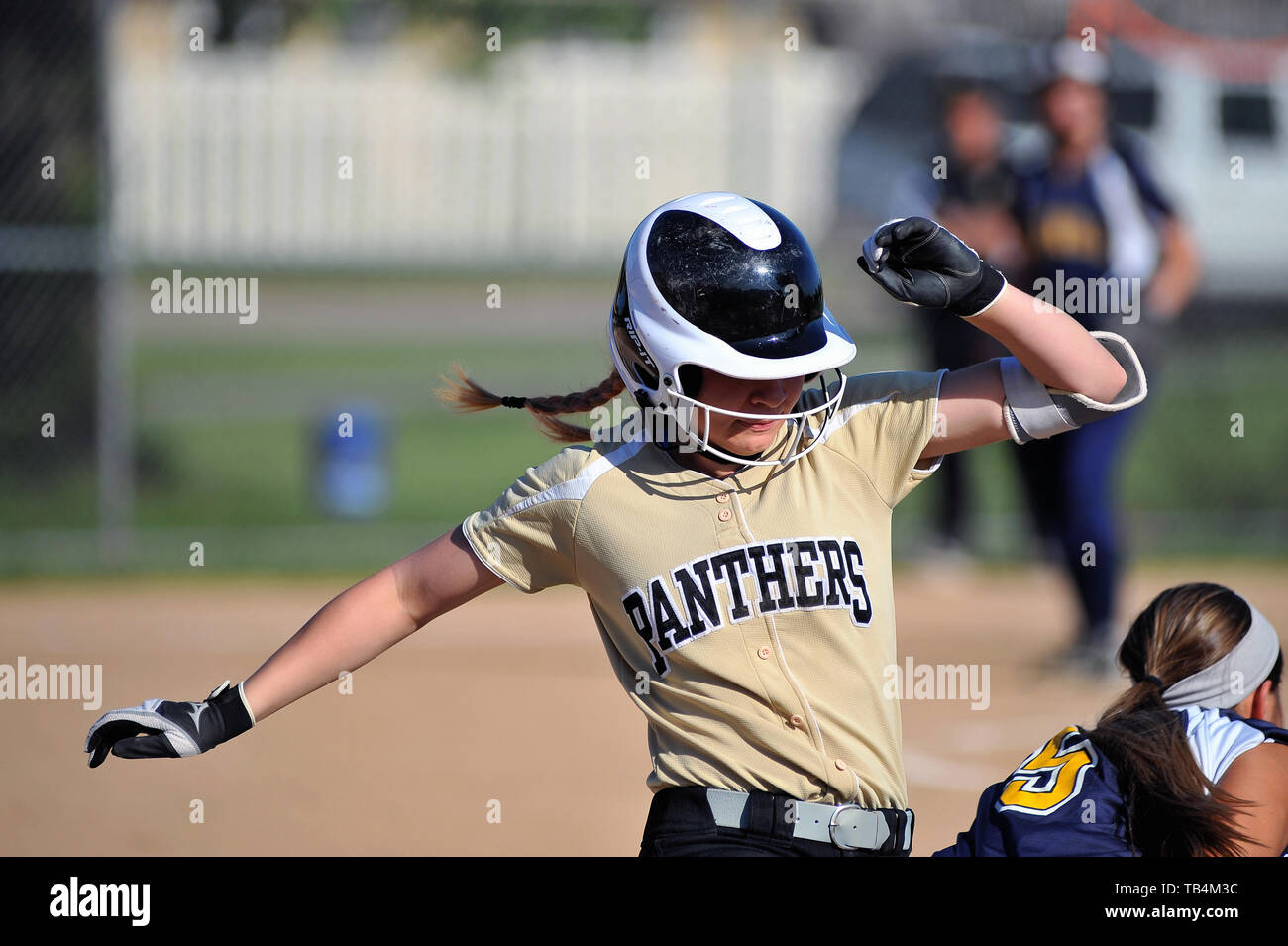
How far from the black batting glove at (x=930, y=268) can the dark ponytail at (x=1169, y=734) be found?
83 centimetres

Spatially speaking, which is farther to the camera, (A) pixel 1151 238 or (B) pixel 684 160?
(B) pixel 684 160

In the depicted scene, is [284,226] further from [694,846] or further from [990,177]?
[694,846]

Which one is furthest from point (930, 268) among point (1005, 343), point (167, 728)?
point (167, 728)

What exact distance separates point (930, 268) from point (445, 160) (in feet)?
38.0

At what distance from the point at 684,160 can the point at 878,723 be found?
10531 mm

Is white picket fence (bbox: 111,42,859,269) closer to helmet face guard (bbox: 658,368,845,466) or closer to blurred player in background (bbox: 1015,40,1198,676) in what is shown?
blurred player in background (bbox: 1015,40,1198,676)

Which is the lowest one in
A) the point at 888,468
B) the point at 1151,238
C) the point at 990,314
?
the point at 888,468

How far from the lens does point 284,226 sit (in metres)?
13.0

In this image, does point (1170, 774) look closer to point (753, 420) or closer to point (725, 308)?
point (753, 420)

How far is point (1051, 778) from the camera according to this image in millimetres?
2658

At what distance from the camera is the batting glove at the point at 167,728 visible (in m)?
2.60

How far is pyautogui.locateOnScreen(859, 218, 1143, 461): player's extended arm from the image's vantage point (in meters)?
2.37

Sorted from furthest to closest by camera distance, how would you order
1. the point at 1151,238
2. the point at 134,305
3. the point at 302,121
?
the point at 134,305 → the point at 302,121 → the point at 1151,238

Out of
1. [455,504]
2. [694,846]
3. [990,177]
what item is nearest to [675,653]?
[694,846]
